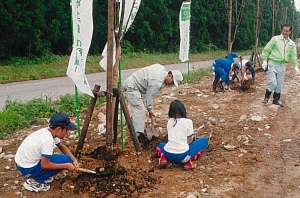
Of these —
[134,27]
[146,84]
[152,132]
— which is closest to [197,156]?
[152,132]

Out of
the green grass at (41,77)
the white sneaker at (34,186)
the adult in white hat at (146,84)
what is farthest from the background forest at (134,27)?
the white sneaker at (34,186)

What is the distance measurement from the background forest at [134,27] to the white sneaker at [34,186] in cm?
1240

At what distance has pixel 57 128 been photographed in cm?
360

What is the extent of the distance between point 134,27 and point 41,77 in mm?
11766

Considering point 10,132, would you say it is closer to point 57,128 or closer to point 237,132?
point 57,128

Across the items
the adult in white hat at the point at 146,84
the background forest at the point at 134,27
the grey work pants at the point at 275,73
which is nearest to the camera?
the adult in white hat at the point at 146,84

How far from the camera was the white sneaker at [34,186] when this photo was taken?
3707 millimetres

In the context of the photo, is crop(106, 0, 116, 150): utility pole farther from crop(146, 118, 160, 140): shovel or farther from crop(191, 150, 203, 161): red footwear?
crop(146, 118, 160, 140): shovel

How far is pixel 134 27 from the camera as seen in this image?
23.3 m

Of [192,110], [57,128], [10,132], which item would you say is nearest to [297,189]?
[57,128]

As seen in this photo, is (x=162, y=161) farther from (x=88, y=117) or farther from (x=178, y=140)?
(x=88, y=117)

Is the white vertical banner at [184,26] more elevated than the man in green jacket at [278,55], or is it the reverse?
the white vertical banner at [184,26]

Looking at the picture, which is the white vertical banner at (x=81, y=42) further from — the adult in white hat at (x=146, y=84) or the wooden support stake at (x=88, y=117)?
the adult in white hat at (x=146, y=84)

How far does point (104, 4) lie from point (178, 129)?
1835cm
